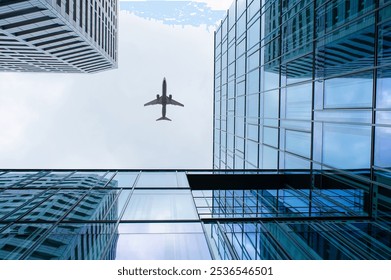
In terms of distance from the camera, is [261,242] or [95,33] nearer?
[261,242]

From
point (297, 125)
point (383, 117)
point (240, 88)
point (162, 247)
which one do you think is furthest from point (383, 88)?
point (240, 88)

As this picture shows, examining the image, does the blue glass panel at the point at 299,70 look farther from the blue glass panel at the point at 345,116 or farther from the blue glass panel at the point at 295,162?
the blue glass panel at the point at 295,162

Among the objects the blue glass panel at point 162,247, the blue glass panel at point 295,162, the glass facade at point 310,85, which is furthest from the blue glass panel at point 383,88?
the blue glass panel at point 162,247

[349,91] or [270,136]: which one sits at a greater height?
[349,91]

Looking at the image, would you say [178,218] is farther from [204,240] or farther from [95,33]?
[95,33]

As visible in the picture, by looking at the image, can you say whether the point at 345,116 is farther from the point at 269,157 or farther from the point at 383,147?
the point at 269,157

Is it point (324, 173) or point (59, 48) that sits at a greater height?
point (59, 48)

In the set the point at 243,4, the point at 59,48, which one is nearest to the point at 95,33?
the point at 59,48
